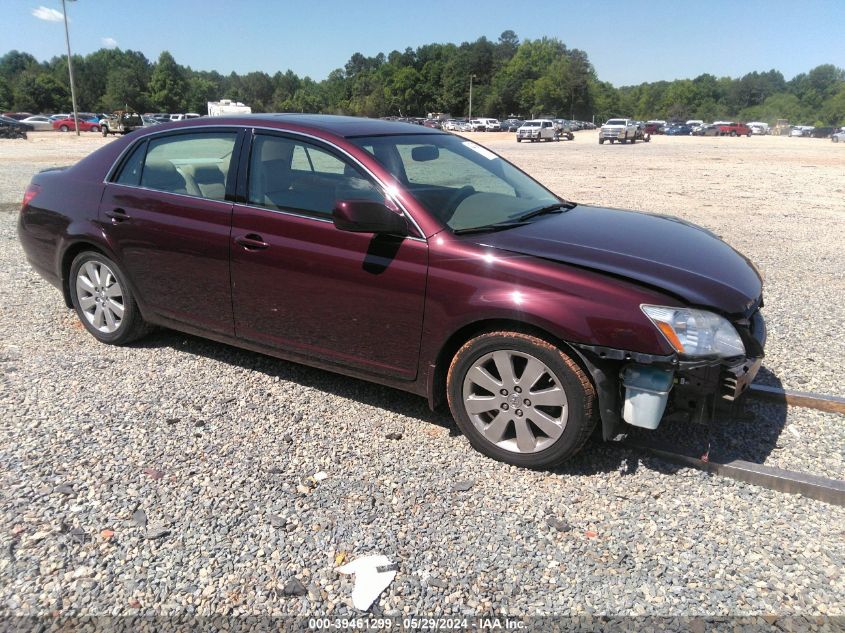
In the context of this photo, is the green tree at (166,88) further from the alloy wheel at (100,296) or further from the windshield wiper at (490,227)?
the windshield wiper at (490,227)

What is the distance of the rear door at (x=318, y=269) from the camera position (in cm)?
364

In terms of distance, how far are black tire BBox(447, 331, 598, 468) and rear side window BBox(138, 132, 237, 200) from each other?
6.52 feet

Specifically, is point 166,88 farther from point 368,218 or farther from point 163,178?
point 368,218

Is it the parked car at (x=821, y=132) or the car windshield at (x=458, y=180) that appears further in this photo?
the parked car at (x=821, y=132)

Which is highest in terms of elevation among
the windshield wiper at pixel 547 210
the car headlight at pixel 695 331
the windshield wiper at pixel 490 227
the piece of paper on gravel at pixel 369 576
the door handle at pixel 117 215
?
the windshield wiper at pixel 547 210

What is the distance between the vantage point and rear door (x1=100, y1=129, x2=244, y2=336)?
4.26m

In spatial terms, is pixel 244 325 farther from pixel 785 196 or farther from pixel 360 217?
pixel 785 196

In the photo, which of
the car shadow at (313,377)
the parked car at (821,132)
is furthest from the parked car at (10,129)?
the parked car at (821,132)

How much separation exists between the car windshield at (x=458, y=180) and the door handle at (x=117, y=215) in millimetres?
1834

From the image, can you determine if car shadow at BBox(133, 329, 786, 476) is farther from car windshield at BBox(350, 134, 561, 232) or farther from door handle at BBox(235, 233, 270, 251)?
car windshield at BBox(350, 134, 561, 232)

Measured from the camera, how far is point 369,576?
2701 millimetres

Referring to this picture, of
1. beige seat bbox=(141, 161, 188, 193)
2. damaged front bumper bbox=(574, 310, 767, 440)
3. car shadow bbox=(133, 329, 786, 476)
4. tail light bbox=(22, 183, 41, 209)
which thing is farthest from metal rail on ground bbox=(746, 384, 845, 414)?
tail light bbox=(22, 183, 41, 209)

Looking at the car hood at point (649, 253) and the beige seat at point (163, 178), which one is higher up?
the beige seat at point (163, 178)

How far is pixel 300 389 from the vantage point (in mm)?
4453
